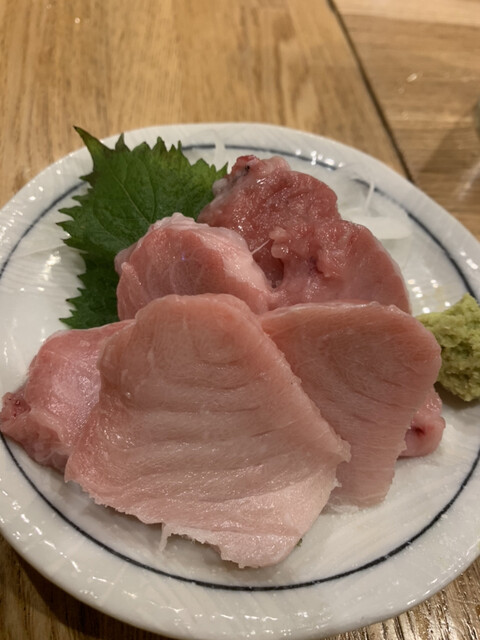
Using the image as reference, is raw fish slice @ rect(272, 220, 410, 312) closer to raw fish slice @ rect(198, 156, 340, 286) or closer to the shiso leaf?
raw fish slice @ rect(198, 156, 340, 286)

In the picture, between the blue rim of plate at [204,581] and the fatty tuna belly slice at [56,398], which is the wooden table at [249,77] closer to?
the blue rim of plate at [204,581]

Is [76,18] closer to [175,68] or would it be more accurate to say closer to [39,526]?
[175,68]

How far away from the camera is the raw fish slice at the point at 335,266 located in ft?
5.56

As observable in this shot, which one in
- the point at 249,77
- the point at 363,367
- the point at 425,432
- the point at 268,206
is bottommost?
the point at 425,432

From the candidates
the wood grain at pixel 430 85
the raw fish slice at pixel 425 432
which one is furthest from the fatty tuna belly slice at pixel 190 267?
the wood grain at pixel 430 85

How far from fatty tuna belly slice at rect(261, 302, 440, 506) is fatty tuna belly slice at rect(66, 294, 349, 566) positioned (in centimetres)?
Answer: 9

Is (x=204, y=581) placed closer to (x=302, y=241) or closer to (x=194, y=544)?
(x=194, y=544)

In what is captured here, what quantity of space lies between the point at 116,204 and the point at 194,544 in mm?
1321

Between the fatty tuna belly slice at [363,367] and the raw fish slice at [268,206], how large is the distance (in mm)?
340

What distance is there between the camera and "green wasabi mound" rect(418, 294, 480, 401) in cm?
185

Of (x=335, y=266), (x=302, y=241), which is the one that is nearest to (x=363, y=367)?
(x=335, y=266)

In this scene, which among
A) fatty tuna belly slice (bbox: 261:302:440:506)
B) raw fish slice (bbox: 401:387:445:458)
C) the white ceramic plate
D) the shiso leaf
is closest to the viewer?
the white ceramic plate

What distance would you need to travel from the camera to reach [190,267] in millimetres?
1645

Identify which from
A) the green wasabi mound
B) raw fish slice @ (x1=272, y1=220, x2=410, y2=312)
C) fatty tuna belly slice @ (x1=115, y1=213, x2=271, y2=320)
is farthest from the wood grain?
fatty tuna belly slice @ (x1=115, y1=213, x2=271, y2=320)
